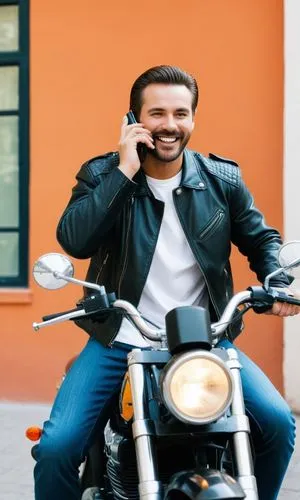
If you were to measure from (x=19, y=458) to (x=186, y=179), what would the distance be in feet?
9.83

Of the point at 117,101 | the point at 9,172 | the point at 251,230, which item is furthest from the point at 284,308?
the point at 9,172

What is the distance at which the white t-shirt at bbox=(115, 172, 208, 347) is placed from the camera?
329cm

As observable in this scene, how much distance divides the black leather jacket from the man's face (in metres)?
0.18

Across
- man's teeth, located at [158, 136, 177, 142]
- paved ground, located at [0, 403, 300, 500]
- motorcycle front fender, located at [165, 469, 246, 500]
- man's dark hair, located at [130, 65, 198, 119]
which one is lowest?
paved ground, located at [0, 403, 300, 500]

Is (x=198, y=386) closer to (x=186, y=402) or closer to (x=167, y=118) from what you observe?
(x=186, y=402)

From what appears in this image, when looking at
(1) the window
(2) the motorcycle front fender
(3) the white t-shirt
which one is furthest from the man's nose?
(1) the window

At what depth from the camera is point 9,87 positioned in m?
7.53

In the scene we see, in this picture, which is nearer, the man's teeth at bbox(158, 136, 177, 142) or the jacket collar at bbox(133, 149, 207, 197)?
the man's teeth at bbox(158, 136, 177, 142)

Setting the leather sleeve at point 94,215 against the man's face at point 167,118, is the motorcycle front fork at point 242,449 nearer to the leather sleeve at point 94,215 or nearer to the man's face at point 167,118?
the leather sleeve at point 94,215

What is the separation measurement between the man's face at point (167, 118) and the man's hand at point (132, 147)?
66 mm

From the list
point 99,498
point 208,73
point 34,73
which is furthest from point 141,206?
point 34,73

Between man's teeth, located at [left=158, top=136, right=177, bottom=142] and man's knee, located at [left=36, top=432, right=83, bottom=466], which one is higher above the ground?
man's teeth, located at [left=158, top=136, right=177, bottom=142]

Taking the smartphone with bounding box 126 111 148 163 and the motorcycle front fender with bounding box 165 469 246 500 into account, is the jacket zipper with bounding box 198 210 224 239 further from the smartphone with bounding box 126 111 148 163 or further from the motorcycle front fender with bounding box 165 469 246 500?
the motorcycle front fender with bounding box 165 469 246 500

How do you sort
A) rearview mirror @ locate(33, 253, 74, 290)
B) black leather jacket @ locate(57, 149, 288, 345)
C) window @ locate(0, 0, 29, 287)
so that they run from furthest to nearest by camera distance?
window @ locate(0, 0, 29, 287)
black leather jacket @ locate(57, 149, 288, 345)
rearview mirror @ locate(33, 253, 74, 290)
